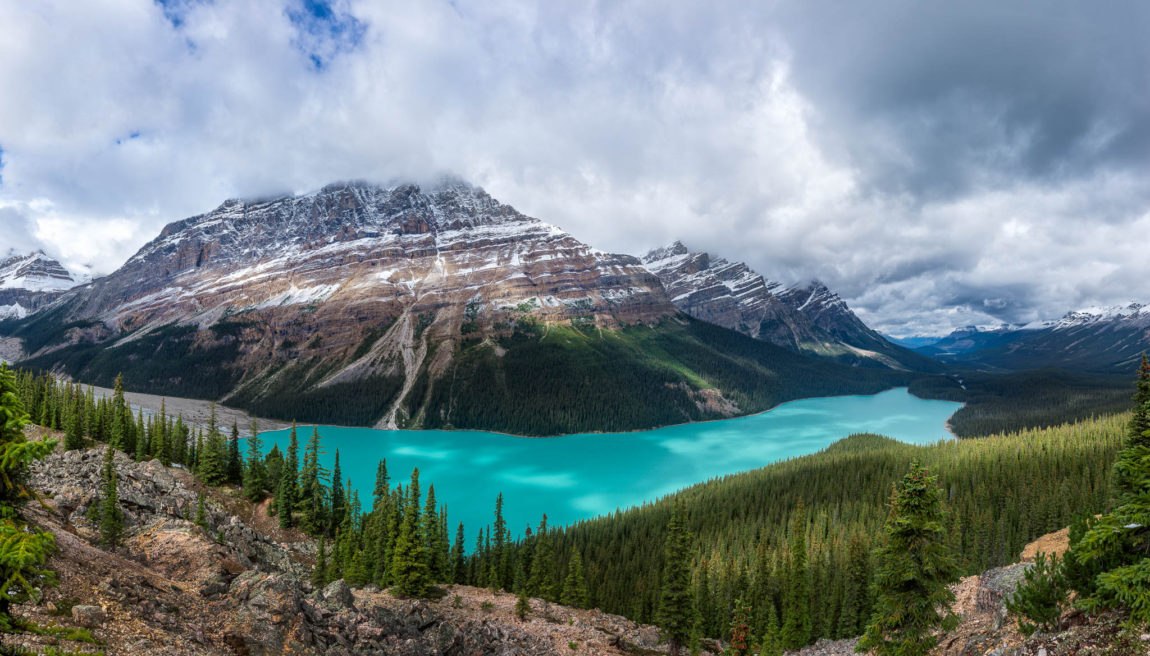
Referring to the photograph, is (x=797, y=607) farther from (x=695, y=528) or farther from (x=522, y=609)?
(x=695, y=528)

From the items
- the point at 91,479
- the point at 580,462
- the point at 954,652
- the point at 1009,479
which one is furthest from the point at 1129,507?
the point at 580,462

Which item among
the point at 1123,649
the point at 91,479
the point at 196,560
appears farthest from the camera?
the point at 91,479

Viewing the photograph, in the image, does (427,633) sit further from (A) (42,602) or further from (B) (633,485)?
(B) (633,485)

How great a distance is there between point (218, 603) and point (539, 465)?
128 metres

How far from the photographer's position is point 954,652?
21.3 meters

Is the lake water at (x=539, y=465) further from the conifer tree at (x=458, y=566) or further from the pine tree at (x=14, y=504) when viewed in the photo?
the pine tree at (x=14, y=504)

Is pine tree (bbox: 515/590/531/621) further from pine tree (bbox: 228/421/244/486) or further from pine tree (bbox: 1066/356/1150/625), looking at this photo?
pine tree (bbox: 228/421/244/486)

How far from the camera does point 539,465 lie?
148000 mm

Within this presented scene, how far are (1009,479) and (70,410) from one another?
124 m

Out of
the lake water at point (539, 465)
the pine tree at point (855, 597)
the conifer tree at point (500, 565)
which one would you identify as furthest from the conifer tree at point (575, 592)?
the lake water at point (539, 465)

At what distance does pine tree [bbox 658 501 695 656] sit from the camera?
3844 centimetres

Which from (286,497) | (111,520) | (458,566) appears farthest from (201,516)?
(458,566)

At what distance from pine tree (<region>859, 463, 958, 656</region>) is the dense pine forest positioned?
14355 millimetres

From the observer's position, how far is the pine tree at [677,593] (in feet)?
126
